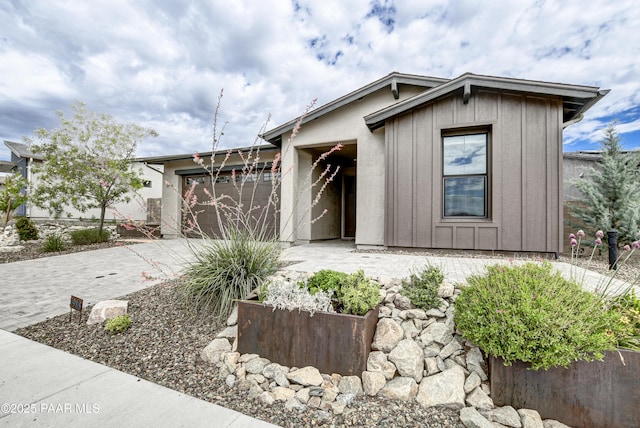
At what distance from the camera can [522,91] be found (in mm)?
5414

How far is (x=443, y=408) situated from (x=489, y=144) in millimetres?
5674

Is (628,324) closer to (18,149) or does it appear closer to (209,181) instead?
(209,181)

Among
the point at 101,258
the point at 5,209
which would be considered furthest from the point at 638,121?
the point at 5,209

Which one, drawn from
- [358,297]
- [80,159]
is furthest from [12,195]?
[358,297]

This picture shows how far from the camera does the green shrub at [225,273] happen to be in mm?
2930

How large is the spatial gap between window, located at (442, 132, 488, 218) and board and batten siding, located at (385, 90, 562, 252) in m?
0.16

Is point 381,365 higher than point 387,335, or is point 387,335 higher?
point 387,335

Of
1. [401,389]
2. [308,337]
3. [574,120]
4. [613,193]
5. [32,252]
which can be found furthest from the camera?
[32,252]

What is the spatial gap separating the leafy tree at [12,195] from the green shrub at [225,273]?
1037 centimetres

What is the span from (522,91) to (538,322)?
5.56 m

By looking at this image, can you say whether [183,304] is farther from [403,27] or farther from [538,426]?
[403,27]

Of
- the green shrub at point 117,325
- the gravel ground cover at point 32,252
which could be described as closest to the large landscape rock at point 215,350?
the green shrub at point 117,325

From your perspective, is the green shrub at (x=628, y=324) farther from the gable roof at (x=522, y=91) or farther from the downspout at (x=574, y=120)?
the downspout at (x=574, y=120)

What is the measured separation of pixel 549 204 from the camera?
17.5 ft
